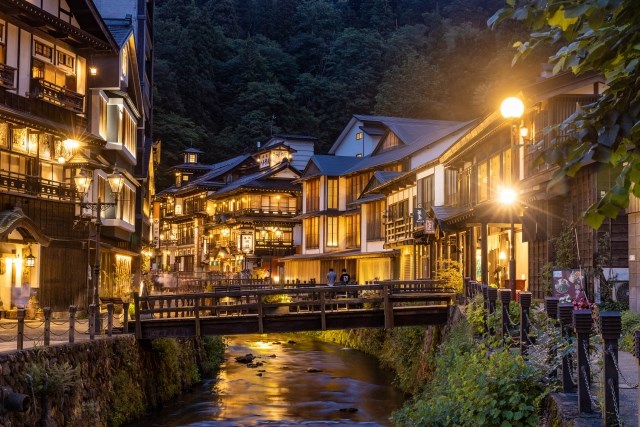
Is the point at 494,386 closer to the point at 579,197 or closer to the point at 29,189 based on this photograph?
the point at 579,197

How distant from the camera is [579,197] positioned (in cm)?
2214

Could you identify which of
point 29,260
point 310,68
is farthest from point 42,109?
point 310,68

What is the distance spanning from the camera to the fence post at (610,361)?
7324 millimetres

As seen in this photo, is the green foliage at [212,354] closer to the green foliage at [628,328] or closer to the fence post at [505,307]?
the green foliage at [628,328]

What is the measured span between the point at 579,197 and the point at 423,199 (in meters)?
19.0

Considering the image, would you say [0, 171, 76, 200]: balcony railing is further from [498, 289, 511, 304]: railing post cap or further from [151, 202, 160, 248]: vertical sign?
[151, 202, 160, 248]: vertical sign

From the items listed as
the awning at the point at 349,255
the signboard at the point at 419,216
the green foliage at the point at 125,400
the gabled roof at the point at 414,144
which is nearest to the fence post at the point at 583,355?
the green foliage at the point at 125,400

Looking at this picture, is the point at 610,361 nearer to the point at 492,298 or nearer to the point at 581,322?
the point at 581,322

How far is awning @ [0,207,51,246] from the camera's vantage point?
24.4 meters

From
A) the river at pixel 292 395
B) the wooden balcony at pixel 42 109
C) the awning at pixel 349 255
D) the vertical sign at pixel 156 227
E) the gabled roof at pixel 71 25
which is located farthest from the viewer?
the vertical sign at pixel 156 227

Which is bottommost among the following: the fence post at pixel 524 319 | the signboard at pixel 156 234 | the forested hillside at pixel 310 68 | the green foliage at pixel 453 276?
the fence post at pixel 524 319

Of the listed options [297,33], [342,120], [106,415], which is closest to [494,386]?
[106,415]

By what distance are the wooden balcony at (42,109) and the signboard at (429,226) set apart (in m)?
16.2

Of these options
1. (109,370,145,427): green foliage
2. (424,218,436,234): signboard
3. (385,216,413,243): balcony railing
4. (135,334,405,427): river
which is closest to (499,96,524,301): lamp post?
(135,334,405,427): river
